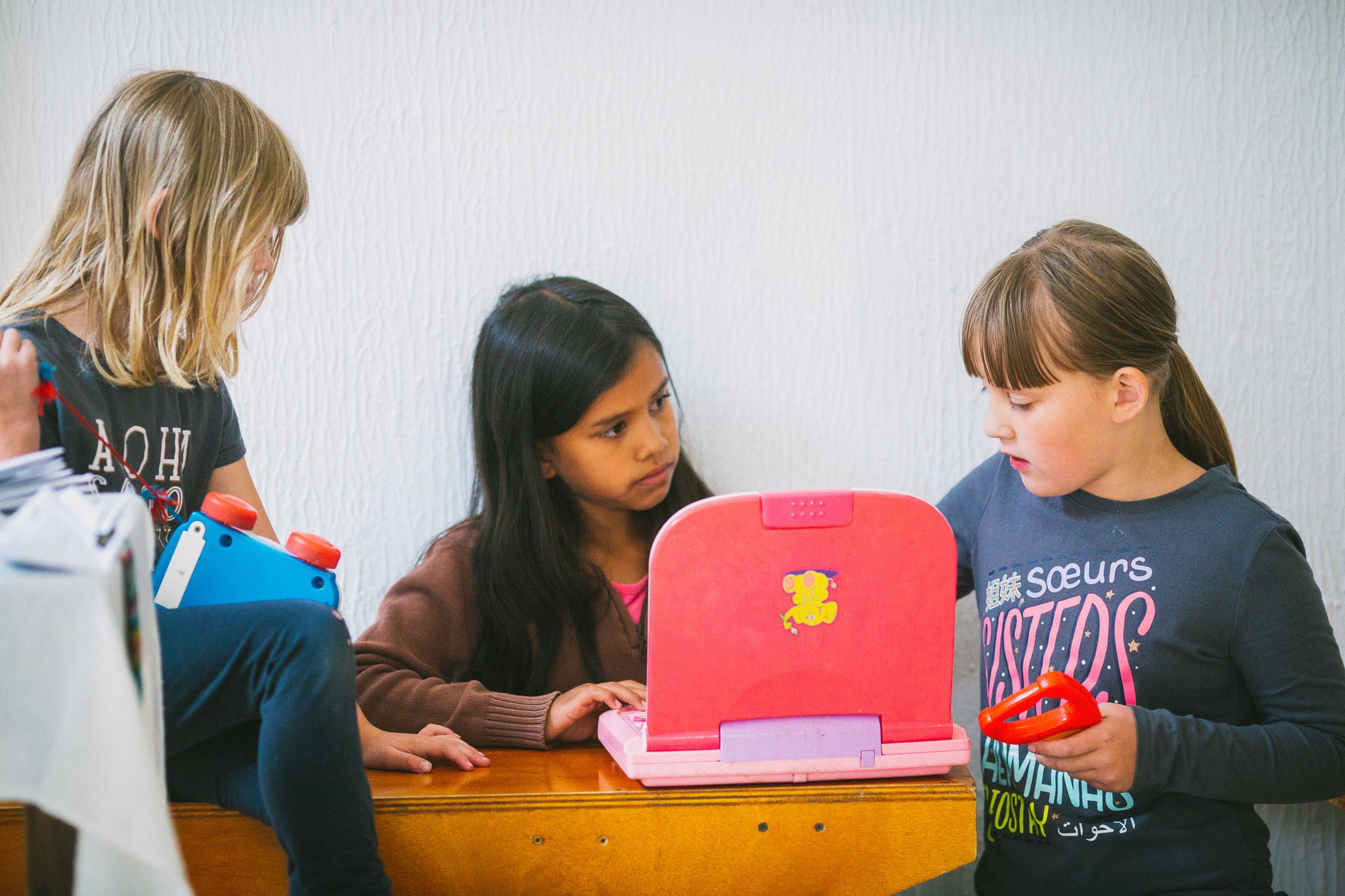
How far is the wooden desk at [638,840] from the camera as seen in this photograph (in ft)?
2.55

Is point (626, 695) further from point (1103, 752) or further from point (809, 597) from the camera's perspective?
point (1103, 752)

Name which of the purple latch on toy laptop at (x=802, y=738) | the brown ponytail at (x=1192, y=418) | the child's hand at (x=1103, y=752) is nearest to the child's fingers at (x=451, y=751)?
the purple latch on toy laptop at (x=802, y=738)

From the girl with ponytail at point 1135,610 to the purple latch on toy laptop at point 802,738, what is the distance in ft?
0.46

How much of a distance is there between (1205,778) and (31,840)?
800 mm

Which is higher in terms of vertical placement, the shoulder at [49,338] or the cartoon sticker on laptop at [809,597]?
the shoulder at [49,338]

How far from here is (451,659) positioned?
3.48ft

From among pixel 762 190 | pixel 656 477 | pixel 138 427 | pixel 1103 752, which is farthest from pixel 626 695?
pixel 762 190

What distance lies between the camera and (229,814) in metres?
0.78

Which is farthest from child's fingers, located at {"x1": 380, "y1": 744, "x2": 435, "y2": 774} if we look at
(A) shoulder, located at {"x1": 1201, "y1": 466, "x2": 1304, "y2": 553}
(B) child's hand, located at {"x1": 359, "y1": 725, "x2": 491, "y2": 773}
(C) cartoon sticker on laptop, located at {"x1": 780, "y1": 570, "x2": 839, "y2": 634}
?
(A) shoulder, located at {"x1": 1201, "y1": 466, "x2": 1304, "y2": 553}

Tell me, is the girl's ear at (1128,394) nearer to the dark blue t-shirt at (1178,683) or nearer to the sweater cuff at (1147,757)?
Result: the dark blue t-shirt at (1178,683)

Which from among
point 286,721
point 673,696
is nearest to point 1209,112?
point 673,696

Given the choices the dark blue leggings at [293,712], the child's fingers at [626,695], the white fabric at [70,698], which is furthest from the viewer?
the child's fingers at [626,695]

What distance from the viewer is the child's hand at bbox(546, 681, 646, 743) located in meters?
0.92

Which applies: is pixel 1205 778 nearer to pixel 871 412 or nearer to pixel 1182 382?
pixel 1182 382
